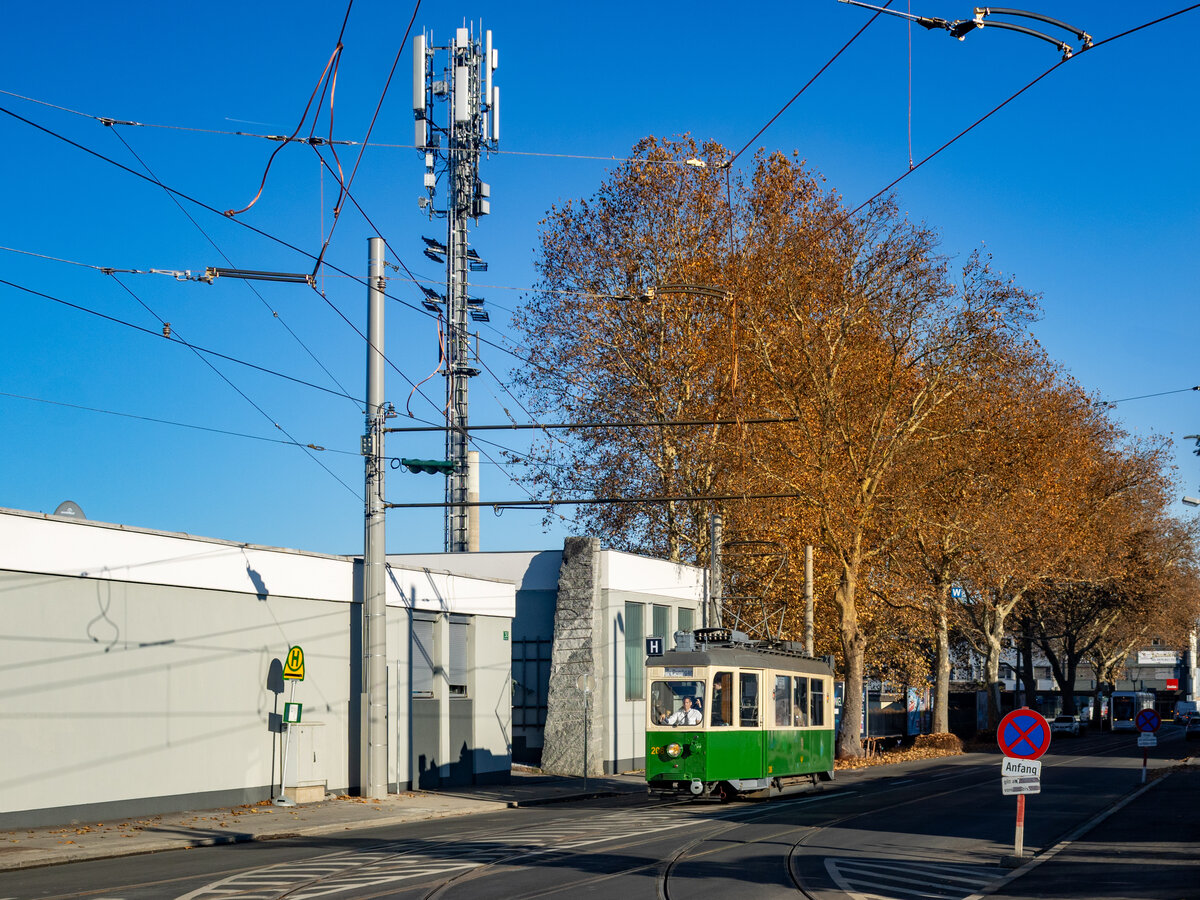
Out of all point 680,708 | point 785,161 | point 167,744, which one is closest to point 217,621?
point 167,744

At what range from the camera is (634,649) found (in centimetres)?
3891

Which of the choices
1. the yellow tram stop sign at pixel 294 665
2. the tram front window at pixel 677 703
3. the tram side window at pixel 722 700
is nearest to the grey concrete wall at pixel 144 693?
the yellow tram stop sign at pixel 294 665

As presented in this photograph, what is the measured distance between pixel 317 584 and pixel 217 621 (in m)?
3.16

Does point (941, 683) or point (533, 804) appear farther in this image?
point (941, 683)

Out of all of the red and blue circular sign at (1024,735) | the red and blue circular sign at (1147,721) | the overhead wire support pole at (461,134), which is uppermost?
the overhead wire support pole at (461,134)

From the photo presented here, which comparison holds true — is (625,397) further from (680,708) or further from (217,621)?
(217,621)

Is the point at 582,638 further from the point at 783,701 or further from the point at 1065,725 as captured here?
the point at 1065,725

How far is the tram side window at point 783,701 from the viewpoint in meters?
28.0

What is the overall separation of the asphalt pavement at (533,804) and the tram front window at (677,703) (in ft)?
12.7

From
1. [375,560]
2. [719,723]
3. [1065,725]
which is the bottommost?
[1065,725]

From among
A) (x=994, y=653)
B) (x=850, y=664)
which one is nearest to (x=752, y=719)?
(x=850, y=664)

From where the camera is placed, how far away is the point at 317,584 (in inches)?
1063

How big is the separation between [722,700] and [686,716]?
0.82 metres

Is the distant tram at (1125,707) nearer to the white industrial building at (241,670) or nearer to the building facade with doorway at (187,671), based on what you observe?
the white industrial building at (241,670)
